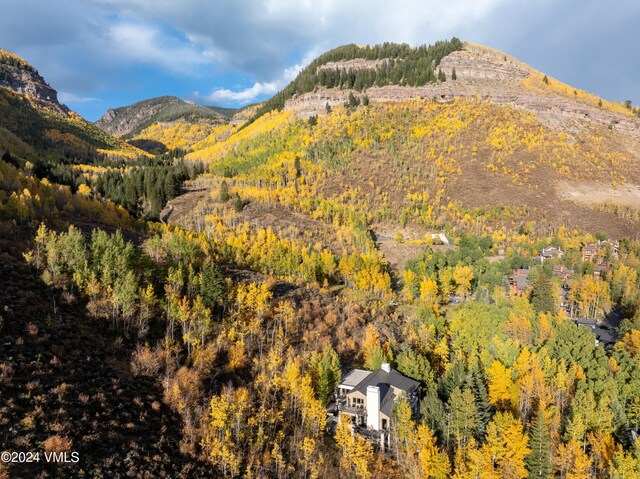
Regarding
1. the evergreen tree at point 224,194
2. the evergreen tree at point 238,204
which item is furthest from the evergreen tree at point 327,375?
the evergreen tree at point 224,194

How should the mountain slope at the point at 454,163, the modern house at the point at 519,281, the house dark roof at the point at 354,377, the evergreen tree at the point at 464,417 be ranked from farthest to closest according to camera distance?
the mountain slope at the point at 454,163 → the modern house at the point at 519,281 → the house dark roof at the point at 354,377 → the evergreen tree at the point at 464,417

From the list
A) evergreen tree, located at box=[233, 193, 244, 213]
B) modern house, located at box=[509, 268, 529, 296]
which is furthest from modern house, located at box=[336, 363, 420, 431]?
evergreen tree, located at box=[233, 193, 244, 213]

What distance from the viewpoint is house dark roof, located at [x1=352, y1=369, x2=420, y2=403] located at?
40.6m

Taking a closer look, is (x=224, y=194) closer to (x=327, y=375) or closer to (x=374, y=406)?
(x=327, y=375)

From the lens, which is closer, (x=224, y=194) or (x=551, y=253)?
(x=551, y=253)


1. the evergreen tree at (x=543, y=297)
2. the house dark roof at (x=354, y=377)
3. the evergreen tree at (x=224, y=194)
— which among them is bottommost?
the house dark roof at (x=354, y=377)

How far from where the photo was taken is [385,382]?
4181 centimetres

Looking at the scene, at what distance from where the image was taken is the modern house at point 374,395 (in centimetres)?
3850

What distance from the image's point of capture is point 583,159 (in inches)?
6078

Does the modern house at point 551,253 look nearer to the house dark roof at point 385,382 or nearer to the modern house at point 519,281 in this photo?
the modern house at point 519,281

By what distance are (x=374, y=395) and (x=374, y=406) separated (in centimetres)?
111

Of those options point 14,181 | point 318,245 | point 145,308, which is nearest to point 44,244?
point 145,308

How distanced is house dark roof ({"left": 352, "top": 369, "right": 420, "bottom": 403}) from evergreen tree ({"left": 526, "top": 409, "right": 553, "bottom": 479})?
12.4 metres

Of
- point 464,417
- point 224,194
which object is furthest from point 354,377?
point 224,194
